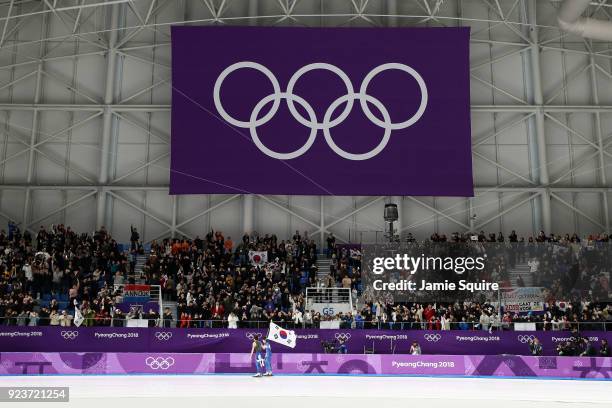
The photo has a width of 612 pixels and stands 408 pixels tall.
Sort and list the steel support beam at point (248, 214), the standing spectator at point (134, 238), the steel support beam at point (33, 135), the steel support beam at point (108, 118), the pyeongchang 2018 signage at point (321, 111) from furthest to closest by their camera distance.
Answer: the steel support beam at point (33, 135) → the steel support beam at point (108, 118) → the steel support beam at point (248, 214) → the standing spectator at point (134, 238) → the pyeongchang 2018 signage at point (321, 111)

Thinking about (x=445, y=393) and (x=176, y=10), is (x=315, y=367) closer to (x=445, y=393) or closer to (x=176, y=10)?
(x=445, y=393)

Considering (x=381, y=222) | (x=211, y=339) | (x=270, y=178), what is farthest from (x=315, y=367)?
(x=381, y=222)

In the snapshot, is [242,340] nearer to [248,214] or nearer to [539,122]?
[248,214]

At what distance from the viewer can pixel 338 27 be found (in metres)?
35.2

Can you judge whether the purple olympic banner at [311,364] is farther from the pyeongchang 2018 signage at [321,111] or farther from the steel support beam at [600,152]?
the steel support beam at [600,152]

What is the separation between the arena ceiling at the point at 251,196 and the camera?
37.6 m

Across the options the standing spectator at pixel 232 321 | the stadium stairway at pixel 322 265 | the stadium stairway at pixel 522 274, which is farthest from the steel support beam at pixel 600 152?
the standing spectator at pixel 232 321

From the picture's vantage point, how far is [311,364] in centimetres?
2452

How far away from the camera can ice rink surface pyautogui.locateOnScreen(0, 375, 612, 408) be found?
620 inches

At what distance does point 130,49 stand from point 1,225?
12.3 meters

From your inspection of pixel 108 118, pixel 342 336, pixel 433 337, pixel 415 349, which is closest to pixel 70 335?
pixel 342 336

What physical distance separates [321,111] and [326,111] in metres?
0.26

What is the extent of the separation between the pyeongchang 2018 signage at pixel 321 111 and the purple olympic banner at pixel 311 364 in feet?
36.8

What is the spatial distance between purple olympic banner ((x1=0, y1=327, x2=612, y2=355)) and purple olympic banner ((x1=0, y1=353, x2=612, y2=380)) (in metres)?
2.27
